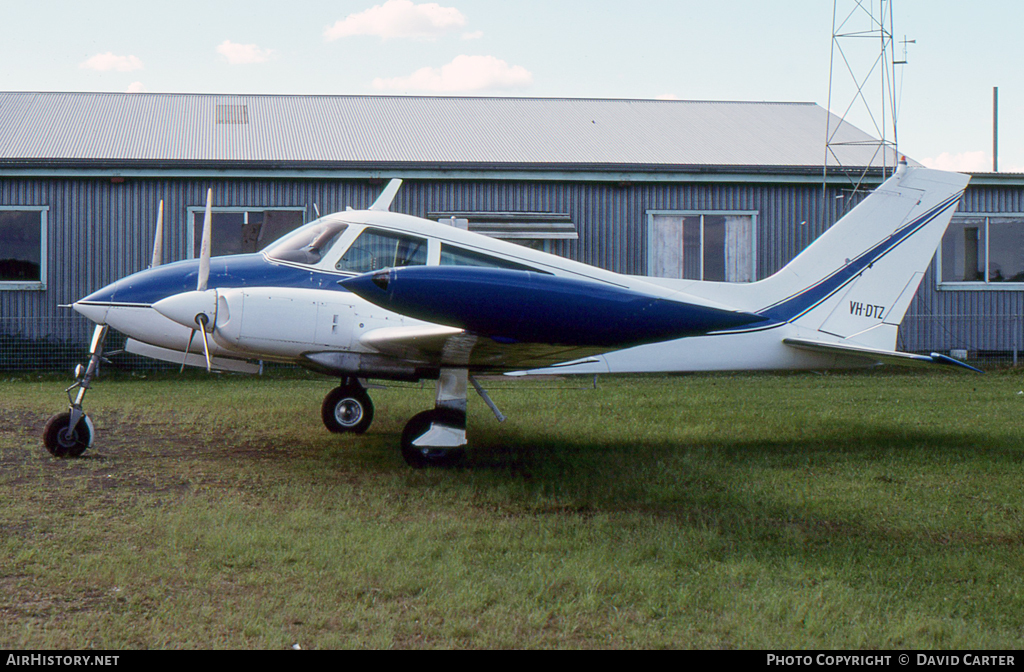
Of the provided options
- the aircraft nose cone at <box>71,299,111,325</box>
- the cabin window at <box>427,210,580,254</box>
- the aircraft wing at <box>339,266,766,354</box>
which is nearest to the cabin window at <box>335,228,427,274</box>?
the aircraft nose cone at <box>71,299,111,325</box>

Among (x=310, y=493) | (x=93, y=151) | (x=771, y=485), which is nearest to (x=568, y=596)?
(x=310, y=493)

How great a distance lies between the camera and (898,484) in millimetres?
5961

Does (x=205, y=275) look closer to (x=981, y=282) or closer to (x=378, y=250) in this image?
(x=378, y=250)

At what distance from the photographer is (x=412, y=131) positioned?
17984 mm

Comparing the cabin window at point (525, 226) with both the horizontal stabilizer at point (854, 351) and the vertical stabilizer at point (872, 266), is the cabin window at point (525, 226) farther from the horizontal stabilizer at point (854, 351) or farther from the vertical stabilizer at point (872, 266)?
the horizontal stabilizer at point (854, 351)

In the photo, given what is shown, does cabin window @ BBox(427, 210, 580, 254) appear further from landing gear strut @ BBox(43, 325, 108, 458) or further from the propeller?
landing gear strut @ BBox(43, 325, 108, 458)

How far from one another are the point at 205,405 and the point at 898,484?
7.57 m

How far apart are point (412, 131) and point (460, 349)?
12863 mm

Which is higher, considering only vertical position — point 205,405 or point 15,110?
point 15,110

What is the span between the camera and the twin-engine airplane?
16.3ft

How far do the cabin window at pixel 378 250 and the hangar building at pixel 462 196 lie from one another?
7558 mm

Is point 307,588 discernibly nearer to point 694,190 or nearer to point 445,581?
point 445,581

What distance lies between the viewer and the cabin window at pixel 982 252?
16672 millimetres

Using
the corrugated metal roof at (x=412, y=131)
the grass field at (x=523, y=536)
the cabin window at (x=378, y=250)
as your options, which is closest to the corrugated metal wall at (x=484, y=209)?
the corrugated metal roof at (x=412, y=131)
